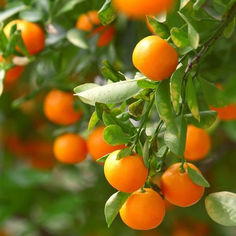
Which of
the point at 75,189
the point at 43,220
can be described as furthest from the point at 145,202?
the point at 75,189

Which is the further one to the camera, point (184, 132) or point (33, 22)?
point (33, 22)

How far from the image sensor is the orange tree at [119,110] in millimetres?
539

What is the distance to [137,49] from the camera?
1.72ft

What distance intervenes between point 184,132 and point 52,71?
1.56ft

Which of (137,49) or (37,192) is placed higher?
(137,49)

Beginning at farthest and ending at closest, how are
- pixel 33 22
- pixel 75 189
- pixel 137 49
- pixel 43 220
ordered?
1. pixel 75 189
2. pixel 43 220
3. pixel 33 22
4. pixel 137 49

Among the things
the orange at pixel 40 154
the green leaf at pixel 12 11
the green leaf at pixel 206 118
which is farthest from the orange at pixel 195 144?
the orange at pixel 40 154

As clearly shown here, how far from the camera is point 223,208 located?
580 millimetres

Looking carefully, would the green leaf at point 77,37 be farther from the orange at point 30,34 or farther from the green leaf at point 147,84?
the green leaf at point 147,84

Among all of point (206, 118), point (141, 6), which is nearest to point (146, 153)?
point (206, 118)

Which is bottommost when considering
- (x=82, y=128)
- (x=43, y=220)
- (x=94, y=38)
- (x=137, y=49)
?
(x=43, y=220)

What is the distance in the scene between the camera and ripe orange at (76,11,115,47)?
2.84ft

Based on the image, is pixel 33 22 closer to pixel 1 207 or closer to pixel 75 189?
pixel 1 207

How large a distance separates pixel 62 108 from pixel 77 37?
0.14 meters
